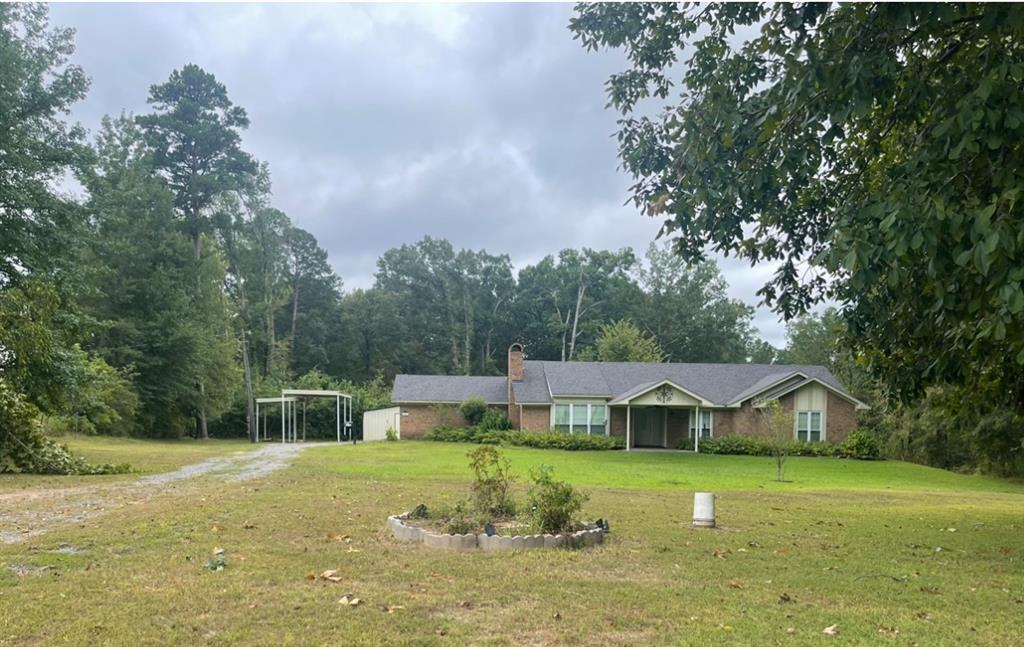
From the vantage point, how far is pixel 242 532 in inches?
321

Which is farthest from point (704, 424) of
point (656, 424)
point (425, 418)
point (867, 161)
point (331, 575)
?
point (331, 575)

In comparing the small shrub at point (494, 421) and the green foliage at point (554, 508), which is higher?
the green foliage at point (554, 508)


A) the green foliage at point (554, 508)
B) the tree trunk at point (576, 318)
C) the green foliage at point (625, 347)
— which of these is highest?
the tree trunk at point (576, 318)

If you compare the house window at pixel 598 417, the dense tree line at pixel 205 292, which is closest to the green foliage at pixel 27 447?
the dense tree line at pixel 205 292

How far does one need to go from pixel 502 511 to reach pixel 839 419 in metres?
29.9

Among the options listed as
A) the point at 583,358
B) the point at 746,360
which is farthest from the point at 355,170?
the point at 746,360

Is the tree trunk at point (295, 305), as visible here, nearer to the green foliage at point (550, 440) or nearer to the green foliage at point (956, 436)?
the green foliage at point (550, 440)

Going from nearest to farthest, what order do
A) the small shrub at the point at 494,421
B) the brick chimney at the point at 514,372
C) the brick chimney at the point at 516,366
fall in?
1. the small shrub at the point at 494,421
2. the brick chimney at the point at 514,372
3. the brick chimney at the point at 516,366

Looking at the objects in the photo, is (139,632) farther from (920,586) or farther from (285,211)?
(285,211)

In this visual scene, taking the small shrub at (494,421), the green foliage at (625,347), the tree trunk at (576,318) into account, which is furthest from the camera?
the tree trunk at (576,318)

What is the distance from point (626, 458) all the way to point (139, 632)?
2496 cm

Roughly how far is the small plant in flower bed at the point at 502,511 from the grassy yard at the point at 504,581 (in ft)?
1.91

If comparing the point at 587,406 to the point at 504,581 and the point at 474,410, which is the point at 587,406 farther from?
the point at 504,581

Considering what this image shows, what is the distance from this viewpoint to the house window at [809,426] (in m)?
33.8
